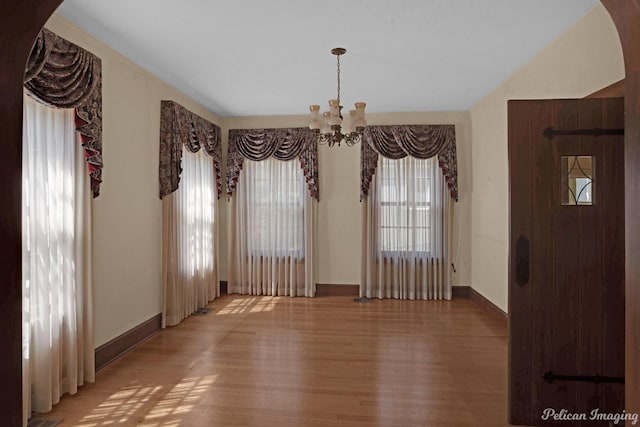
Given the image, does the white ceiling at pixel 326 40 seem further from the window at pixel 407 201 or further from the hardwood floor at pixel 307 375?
the hardwood floor at pixel 307 375

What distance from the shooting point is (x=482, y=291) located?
5453mm

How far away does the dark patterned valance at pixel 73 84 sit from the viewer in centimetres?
261

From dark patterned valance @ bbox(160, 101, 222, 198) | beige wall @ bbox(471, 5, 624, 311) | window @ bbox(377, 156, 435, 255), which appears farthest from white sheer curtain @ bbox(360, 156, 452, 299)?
dark patterned valance @ bbox(160, 101, 222, 198)

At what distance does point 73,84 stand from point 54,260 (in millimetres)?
1312

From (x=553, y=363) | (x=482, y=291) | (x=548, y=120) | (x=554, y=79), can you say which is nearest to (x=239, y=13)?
(x=548, y=120)

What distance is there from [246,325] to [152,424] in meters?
2.13

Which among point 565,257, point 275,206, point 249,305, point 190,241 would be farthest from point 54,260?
point 275,206

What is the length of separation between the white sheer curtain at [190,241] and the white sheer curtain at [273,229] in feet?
1.48

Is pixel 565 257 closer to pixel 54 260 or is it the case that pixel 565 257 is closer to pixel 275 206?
pixel 54 260

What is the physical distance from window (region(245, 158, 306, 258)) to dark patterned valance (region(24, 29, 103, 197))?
303 centimetres

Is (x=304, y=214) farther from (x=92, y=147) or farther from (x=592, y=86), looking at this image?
(x=592, y=86)

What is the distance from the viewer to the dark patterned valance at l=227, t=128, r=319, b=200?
239 inches

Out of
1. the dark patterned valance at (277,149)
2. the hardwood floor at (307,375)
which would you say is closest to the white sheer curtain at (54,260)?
the hardwood floor at (307,375)

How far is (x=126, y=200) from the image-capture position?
386 cm
